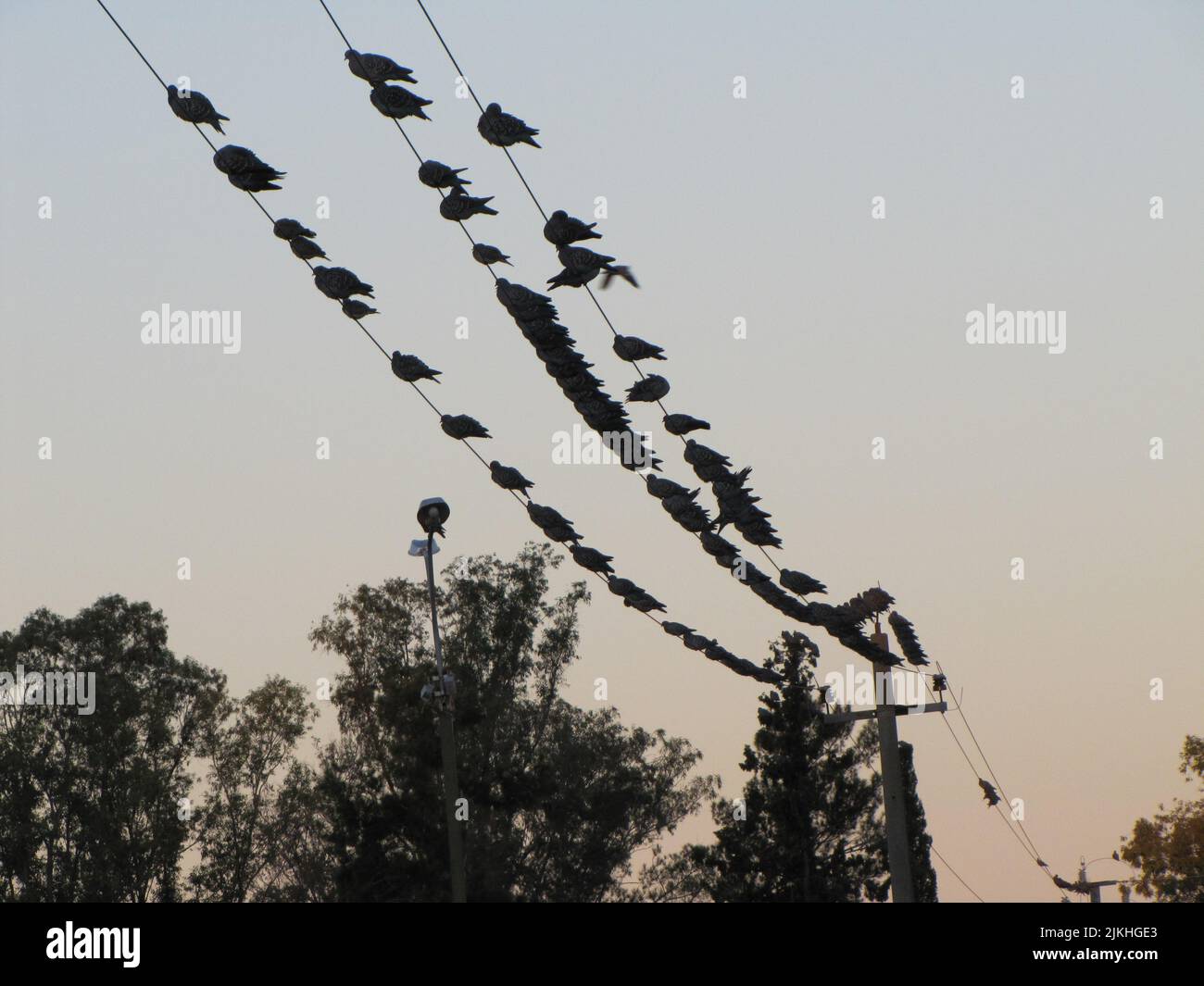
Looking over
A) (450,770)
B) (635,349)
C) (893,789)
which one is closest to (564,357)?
(635,349)

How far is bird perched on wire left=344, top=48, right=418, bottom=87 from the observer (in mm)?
9930

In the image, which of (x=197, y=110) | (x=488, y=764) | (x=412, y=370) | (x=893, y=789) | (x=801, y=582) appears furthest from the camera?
(x=488, y=764)

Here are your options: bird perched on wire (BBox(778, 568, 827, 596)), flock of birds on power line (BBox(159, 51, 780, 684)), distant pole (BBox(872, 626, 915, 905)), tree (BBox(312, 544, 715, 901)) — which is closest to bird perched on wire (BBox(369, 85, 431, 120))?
flock of birds on power line (BBox(159, 51, 780, 684))

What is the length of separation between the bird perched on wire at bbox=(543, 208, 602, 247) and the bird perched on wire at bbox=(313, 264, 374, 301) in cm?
137

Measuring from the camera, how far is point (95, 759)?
159 feet

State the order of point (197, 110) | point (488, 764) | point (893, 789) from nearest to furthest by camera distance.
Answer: point (197, 110) → point (893, 789) → point (488, 764)

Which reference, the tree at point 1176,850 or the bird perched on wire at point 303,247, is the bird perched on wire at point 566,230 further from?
the tree at point 1176,850

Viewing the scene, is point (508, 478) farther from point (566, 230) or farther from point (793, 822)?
point (793, 822)

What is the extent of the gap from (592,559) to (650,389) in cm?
217

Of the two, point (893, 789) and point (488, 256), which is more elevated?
point (488, 256)

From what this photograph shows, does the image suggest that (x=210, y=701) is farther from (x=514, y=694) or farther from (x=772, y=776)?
(x=772, y=776)
